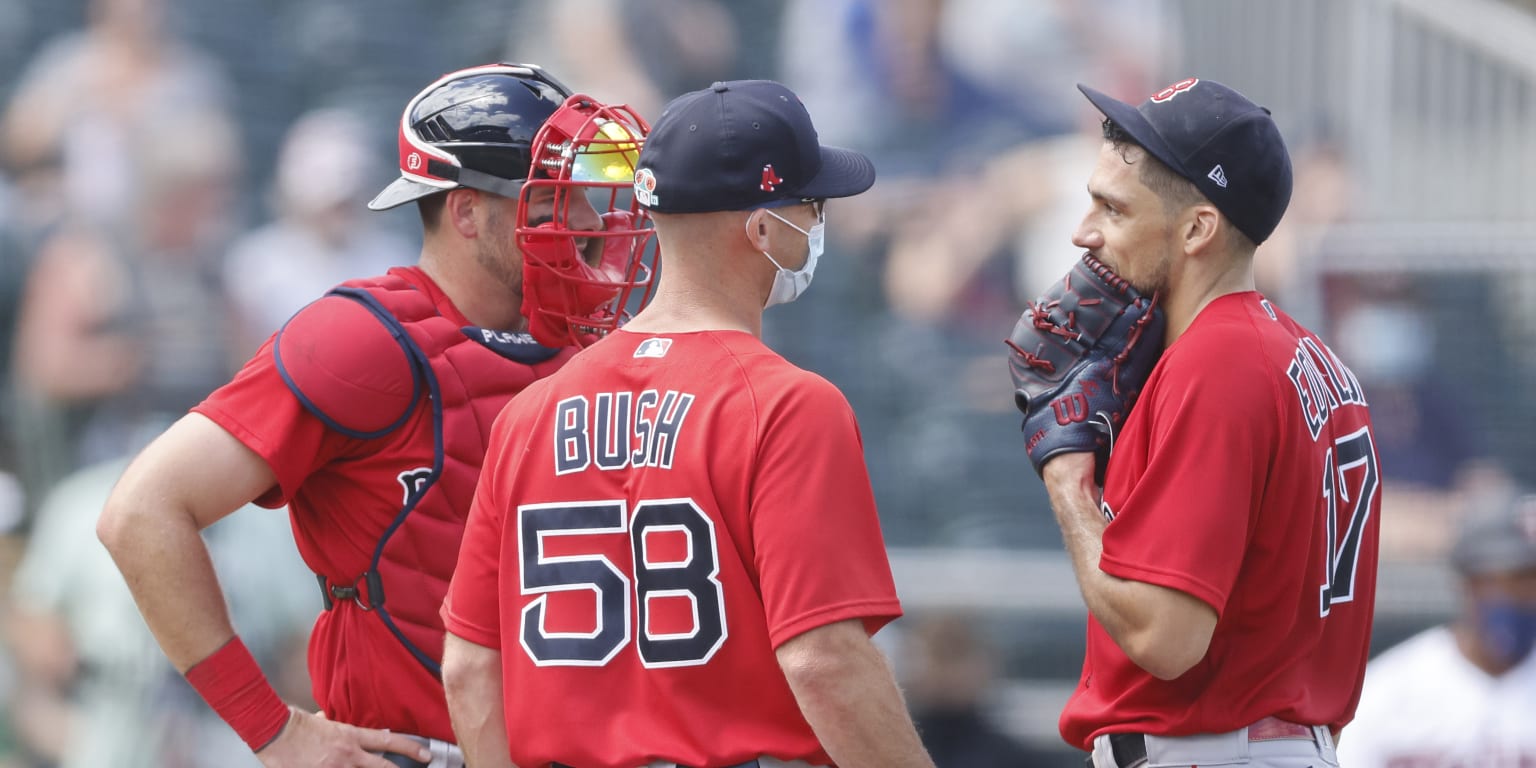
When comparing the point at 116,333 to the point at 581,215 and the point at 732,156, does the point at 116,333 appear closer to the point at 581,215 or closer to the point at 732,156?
the point at 581,215

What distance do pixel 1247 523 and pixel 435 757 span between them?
1.45 metres

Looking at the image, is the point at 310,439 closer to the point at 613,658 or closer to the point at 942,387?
the point at 613,658

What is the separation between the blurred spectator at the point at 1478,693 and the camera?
16.4 ft

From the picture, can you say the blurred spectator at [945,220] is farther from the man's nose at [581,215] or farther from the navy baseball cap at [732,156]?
the navy baseball cap at [732,156]

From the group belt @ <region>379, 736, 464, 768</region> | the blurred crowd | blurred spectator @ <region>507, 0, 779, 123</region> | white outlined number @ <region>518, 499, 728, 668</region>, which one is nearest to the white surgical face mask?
white outlined number @ <region>518, 499, 728, 668</region>

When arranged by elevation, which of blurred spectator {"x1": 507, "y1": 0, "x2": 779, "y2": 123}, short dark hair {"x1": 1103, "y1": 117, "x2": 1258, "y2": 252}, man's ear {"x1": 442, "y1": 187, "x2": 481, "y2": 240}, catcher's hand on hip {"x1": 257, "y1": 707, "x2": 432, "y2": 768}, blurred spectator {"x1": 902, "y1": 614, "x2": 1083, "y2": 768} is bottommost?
blurred spectator {"x1": 902, "y1": 614, "x2": 1083, "y2": 768}

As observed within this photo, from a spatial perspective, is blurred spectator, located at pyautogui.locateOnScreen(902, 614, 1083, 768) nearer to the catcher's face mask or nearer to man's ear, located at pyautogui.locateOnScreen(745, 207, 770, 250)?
the catcher's face mask

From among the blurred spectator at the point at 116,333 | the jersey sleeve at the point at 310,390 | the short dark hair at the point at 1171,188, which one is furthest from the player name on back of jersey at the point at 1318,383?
the blurred spectator at the point at 116,333

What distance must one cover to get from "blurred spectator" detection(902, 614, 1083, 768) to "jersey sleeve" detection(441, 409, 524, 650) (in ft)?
10.1

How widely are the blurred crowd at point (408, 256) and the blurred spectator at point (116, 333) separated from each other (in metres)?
0.01

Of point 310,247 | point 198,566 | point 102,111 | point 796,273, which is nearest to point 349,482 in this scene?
point 198,566

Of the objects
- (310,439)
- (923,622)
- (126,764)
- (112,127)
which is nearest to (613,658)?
(310,439)

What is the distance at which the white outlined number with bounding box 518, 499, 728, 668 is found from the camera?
2459 millimetres

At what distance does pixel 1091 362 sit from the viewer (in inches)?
112
